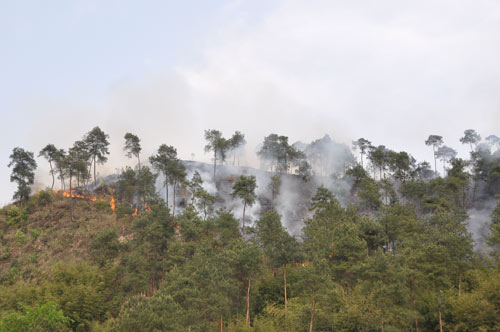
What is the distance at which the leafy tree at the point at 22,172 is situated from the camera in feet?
253

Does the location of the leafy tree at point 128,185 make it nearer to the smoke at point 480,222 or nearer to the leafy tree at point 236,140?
the leafy tree at point 236,140

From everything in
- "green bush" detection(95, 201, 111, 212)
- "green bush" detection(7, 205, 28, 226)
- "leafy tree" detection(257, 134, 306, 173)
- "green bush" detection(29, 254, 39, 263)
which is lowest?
"green bush" detection(29, 254, 39, 263)

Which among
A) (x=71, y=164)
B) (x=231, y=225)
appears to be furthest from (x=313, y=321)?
(x=71, y=164)

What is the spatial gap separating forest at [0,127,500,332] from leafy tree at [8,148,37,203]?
0.25m

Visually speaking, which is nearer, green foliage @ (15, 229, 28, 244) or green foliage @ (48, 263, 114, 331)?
green foliage @ (48, 263, 114, 331)

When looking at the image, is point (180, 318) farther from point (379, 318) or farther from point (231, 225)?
point (231, 225)

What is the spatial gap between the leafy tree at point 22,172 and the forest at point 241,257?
0.83 ft

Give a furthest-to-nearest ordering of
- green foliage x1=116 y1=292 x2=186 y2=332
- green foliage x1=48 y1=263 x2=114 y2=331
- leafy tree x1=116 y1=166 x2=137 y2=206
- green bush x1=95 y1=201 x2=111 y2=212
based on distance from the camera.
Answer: green bush x1=95 y1=201 x2=111 y2=212
leafy tree x1=116 y1=166 x2=137 y2=206
green foliage x1=48 y1=263 x2=114 y2=331
green foliage x1=116 y1=292 x2=186 y2=332

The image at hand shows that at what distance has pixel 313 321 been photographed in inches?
1209

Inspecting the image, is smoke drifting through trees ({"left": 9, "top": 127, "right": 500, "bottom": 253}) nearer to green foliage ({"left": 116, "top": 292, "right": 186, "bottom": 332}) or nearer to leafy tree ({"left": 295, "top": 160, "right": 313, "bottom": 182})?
leafy tree ({"left": 295, "top": 160, "right": 313, "bottom": 182})

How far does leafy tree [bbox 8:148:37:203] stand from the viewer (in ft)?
253

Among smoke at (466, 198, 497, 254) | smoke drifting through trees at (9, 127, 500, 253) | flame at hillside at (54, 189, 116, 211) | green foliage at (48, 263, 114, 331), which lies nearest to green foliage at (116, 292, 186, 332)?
green foliage at (48, 263, 114, 331)

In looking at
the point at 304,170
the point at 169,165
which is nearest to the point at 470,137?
the point at 304,170

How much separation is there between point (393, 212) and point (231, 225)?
2767 cm
